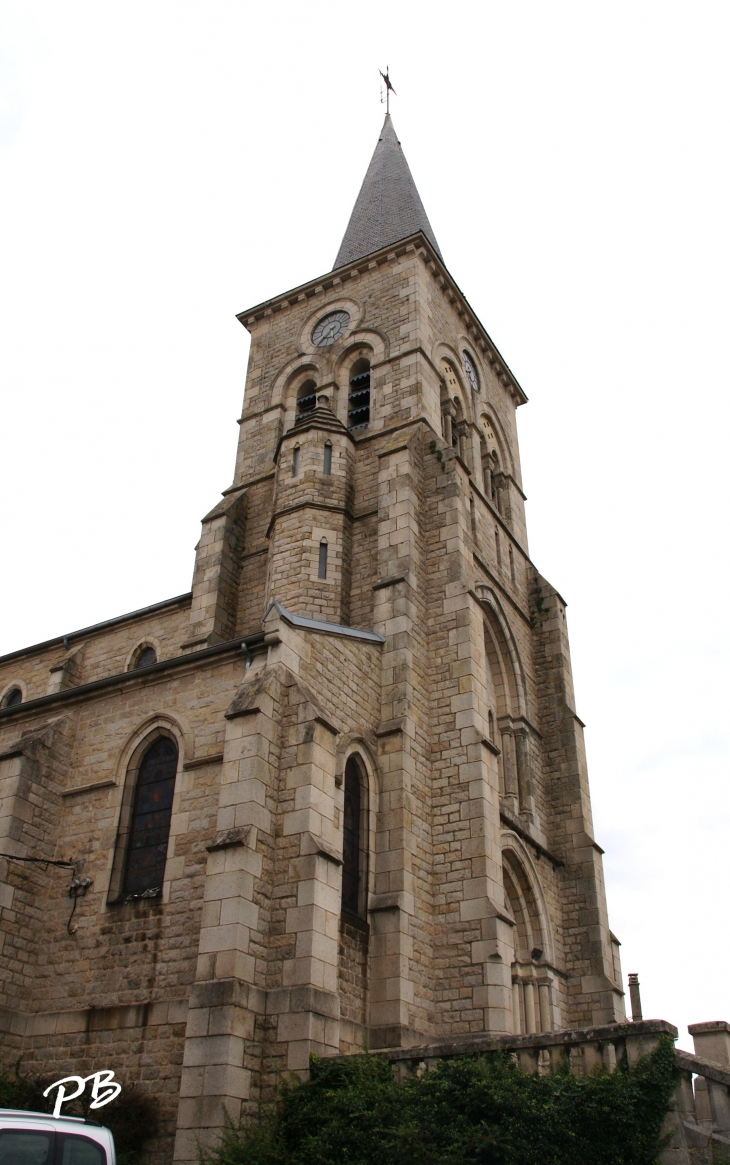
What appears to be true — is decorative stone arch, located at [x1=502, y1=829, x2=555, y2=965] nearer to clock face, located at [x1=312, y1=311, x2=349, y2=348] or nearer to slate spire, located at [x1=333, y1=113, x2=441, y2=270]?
clock face, located at [x1=312, y1=311, x2=349, y2=348]

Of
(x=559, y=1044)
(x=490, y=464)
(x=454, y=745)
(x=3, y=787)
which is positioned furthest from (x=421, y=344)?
(x=559, y=1044)

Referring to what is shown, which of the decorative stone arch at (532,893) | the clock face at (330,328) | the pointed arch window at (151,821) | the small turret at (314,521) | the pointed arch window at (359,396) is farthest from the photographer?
the clock face at (330,328)

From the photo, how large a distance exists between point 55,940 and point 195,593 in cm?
904

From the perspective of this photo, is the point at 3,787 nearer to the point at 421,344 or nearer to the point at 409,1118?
the point at 409,1118

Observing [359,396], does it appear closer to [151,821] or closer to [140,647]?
[140,647]

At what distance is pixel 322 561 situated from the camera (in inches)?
768

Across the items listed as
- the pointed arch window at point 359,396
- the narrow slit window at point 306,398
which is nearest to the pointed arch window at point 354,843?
the pointed arch window at point 359,396

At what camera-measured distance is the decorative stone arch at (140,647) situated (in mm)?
21984

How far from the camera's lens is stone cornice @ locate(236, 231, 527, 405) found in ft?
85.4

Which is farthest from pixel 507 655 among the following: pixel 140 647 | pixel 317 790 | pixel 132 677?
pixel 317 790

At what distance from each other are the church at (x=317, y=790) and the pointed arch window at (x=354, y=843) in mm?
50

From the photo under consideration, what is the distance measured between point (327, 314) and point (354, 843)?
54.8 ft

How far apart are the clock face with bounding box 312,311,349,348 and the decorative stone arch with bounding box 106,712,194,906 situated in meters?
14.3

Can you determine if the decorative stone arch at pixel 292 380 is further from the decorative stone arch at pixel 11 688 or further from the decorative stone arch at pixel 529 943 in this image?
the decorative stone arch at pixel 529 943
